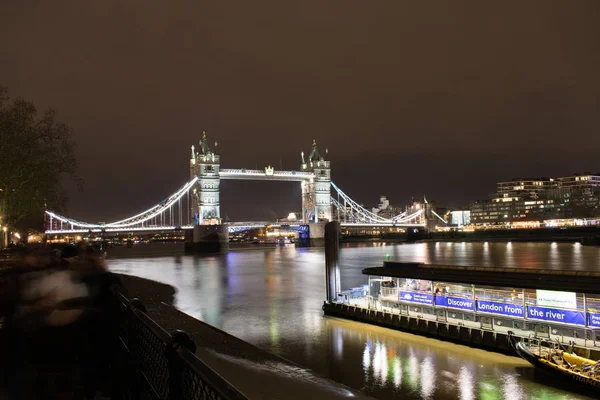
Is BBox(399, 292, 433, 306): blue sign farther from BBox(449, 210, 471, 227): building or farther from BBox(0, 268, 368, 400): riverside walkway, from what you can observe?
BBox(449, 210, 471, 227): building

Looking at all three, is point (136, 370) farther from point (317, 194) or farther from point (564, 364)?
point (317, 194)

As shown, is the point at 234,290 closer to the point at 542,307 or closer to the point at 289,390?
the point at 542,307

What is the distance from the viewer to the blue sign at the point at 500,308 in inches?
578

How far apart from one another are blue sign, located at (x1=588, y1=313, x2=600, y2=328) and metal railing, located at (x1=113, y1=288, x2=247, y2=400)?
12269 millimetres

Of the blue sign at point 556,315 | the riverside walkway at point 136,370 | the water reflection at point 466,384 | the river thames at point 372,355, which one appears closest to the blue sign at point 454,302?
the river thames at point 372,355

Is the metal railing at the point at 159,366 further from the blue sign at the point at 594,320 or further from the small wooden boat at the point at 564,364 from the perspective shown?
the blue sign at the point at 594,320

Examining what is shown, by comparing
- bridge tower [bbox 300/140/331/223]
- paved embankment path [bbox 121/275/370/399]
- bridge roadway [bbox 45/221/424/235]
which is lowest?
paved embankment path [bbox 121/275/370/399]

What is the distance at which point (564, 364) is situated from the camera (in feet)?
39.4

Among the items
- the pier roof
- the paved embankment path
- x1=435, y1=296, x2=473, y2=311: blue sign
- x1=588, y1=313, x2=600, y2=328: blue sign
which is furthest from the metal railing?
x1=435, y1=296, x2=473, y2=311: blue sign

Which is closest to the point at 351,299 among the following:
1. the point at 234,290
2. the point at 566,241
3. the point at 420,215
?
the point at 234,290

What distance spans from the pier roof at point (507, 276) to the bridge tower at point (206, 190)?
2888 inches

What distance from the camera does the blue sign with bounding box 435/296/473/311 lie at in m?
16.0

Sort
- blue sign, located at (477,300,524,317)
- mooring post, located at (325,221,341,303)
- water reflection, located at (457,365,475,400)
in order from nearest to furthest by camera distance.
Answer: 1. water reflection, located at (457,365,475,400)
2. blue sign, located at (477,300,524,317)
3. mooring post, located at (325,221,341,303)

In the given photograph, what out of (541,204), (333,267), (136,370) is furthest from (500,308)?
(541,204)
